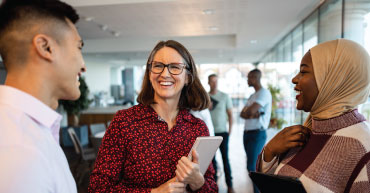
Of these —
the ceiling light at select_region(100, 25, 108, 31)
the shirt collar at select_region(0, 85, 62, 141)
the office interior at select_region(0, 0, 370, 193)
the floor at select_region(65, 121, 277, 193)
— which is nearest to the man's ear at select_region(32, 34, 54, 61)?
the shirt collar at select_region(0, 85, 62, 141)

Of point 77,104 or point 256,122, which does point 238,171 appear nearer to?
point 256,122

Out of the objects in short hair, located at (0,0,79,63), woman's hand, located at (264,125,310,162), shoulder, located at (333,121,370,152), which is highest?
short hair, located at (0,0,79,63)

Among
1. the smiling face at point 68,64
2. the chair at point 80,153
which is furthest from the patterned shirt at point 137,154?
the chair at point 80,153

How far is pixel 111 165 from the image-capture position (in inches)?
48.9

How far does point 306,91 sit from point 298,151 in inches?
10.4

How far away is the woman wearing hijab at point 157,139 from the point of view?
4.04 feet

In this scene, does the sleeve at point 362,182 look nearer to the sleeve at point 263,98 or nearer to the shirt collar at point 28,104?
the shirt collar at point 28,104

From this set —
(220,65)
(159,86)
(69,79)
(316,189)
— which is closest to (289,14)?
(159,86)

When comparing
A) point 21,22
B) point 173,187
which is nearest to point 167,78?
point 173,187

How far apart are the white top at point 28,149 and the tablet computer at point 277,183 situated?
27.0 inches

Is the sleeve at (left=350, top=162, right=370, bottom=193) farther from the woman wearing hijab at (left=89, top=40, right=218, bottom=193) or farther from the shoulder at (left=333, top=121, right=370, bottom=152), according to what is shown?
the woman wearing hijab at (left=89, top=40, right=218, bottom=193)

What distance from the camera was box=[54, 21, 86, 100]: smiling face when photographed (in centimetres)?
73

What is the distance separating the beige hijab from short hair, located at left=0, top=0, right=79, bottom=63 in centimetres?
95

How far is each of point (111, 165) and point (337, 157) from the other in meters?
0.97
